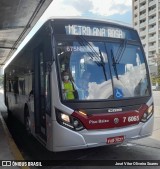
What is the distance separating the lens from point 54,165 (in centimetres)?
652

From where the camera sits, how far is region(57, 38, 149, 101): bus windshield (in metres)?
5.97

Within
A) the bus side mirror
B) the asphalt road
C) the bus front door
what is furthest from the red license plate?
the bus side mirror

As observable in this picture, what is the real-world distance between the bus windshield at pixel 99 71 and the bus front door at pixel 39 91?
94cm

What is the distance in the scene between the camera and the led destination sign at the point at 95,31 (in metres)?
6.21

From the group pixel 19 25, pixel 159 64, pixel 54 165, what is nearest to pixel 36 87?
pixel 54 165

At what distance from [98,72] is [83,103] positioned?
77 cm

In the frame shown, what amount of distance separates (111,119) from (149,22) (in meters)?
92.7

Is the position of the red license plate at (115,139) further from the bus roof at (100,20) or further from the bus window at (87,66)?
the bus roof at (100,20)

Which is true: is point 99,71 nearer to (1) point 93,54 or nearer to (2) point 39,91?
(1) point 93,54

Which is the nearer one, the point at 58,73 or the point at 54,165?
the point at 58,73

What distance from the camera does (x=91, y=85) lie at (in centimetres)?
606

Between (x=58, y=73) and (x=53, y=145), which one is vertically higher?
(x=58, y=73)

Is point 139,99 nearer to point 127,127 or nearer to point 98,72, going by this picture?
point 127,127

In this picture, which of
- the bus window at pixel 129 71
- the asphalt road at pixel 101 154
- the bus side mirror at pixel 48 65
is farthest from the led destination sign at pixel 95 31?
the asphalt road at pixel 101 154
